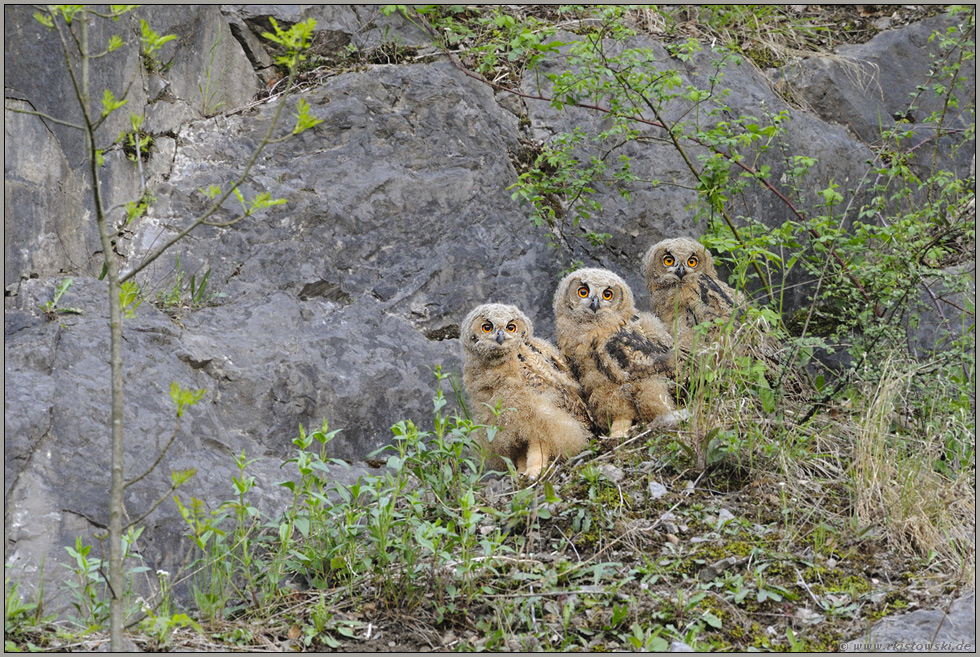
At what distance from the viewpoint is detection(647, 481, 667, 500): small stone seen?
4.96 meters

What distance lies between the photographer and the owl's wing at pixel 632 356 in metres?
5.69

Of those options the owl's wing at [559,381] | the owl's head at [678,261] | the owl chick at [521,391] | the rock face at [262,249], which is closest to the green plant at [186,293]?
the rock face at [262,249]

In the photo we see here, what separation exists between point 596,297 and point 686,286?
943 millimetres

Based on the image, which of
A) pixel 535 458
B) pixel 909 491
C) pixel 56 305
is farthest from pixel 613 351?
pixel 56 305

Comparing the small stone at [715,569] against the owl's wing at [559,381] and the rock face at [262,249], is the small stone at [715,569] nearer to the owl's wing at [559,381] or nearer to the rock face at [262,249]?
the owl's wing at [559,381]

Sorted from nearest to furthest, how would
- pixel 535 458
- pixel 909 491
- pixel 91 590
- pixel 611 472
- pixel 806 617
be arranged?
pixel 91 590 < pixel 806 617 < pixel 909 491 < pixel 611 472 < pixel 535 458

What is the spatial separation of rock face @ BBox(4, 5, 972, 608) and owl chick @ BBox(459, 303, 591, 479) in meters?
0.77

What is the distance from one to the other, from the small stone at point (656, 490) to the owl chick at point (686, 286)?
156 centimetres

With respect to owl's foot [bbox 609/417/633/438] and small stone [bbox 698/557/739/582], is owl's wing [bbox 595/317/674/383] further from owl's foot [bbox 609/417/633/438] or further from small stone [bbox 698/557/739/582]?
small stone [bbox 698/557/739/582]

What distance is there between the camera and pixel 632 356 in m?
5.72

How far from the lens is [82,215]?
5801 millimetres

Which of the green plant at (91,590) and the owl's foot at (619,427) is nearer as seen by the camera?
the green plant at (91,590)

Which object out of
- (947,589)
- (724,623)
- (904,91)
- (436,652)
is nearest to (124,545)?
(436,652)

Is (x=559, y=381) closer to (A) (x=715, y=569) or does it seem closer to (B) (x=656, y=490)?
(B) (x=656, y=490)
